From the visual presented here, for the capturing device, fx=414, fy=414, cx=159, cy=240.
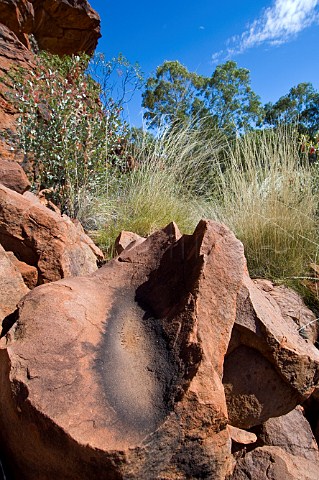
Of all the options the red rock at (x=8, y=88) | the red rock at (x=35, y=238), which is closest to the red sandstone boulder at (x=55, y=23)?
the red rock at (x=8, y=88)

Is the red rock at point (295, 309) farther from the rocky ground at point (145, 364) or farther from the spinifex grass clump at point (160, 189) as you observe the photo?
the spinifex grass clump at point (160, 189)

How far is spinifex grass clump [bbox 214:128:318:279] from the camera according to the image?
3.48 metres

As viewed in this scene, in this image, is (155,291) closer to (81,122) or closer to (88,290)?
(88,290)

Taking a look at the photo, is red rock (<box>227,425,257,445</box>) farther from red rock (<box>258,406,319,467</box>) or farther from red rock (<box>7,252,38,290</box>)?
red rock (<box>7,252,38,290</box>)

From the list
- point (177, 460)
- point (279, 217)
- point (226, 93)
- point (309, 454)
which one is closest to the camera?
Result: point (177, 460)

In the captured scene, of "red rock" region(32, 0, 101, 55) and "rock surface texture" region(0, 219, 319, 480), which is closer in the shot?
"rock surface texture" region(0, 219, 319, 480)

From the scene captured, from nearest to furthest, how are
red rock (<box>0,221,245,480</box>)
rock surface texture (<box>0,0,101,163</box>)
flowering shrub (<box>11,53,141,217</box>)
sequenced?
red rock (<box>0,221,245,480</box>) < flowering shrub (<box>11,53,141,217</box>) < rock surface texture (<box>0,0,101,163</box>)

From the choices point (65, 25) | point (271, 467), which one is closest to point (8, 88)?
point (65, 25)

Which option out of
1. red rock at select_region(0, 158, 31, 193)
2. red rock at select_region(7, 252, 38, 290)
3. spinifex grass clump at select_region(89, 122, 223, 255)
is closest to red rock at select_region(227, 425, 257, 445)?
red rock at select_region(7, 252, 38, 290)

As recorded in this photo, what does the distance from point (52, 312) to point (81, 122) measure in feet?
11.2

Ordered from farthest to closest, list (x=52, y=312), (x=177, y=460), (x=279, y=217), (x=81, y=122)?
(x=81, y=122)
(x=279, y=217)
(x=52, y=312)
(x=177, y=460)

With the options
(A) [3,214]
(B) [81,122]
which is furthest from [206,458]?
(B) [81,122]

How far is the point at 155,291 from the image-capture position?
1690mm

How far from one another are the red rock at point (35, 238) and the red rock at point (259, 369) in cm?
95
